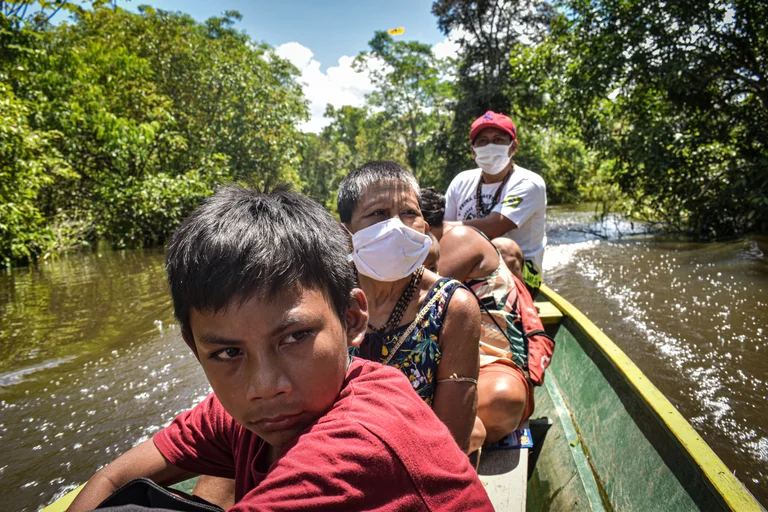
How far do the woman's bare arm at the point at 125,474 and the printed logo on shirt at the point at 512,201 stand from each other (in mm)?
2773

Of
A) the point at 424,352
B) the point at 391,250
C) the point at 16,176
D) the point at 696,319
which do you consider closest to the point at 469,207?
the point at 391,250

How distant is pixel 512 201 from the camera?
3.45 m

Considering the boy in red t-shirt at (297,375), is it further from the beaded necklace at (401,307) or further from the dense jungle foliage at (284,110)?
the dense jungle foliage at (284,110)

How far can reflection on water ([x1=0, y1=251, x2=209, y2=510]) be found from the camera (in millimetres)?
3375

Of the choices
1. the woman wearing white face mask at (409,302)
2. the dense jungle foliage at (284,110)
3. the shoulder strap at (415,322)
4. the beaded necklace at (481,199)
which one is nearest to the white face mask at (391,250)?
the woman wearing white face mask at (409,302)

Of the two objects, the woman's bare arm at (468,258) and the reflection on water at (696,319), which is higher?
the woman's bare arm at (468,258)

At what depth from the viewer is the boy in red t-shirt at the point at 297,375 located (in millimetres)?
751

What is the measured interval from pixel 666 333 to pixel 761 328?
958 millimetres

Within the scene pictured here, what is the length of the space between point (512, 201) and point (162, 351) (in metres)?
4.30

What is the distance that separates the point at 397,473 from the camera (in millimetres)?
774

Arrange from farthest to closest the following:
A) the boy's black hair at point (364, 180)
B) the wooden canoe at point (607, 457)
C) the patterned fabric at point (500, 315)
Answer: the patterned fabric at point (500, 315) → the boy's black hair at point (364, 180) → the wooden canoe at point (607, 457)

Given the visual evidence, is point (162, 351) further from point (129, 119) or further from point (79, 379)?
point (129, 119)

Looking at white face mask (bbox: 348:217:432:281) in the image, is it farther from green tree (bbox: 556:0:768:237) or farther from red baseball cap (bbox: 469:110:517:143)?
green tree (bbox: 556:0:768:237)

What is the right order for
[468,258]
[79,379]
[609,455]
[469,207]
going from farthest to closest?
[79,379] → [469,207] → [468,258] → [609,455]
